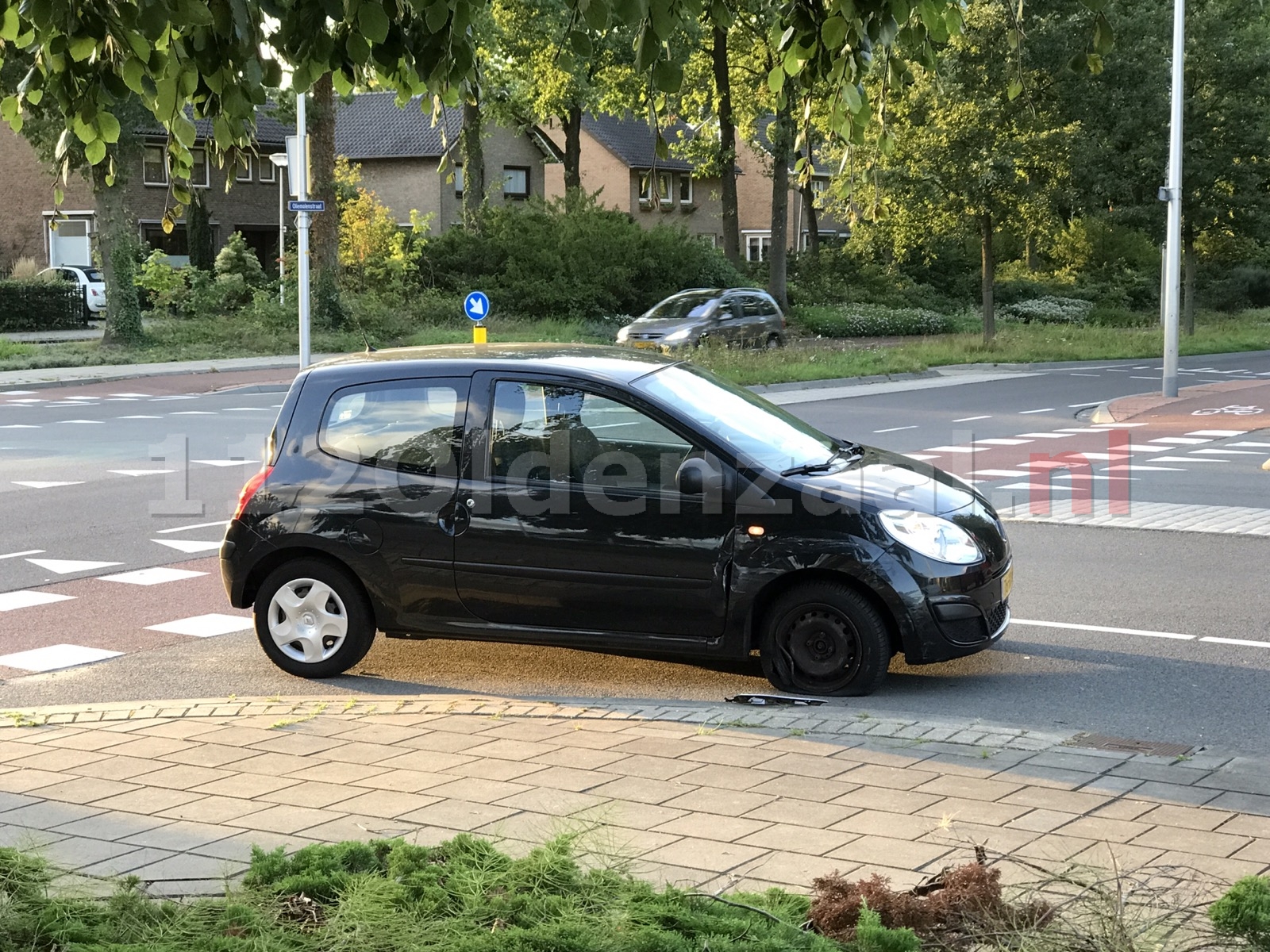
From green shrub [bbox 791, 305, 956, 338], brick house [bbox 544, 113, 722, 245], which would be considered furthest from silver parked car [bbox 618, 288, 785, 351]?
brick house [bbox 544, 113, 722, 245]

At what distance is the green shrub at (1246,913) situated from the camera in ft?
11.9

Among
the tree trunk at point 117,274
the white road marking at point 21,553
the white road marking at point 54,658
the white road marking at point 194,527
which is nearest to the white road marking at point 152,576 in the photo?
the white road marking at point 21,553

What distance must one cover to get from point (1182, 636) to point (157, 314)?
124 ft

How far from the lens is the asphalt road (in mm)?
7023

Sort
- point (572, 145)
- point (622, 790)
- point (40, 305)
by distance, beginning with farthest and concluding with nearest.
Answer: point (572, 145) → point (40, 305) → point (622, 790)

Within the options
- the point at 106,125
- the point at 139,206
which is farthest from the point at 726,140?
the point at 106,125

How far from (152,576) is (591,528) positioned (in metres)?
4.39

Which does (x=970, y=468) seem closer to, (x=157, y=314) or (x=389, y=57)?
(x=389, y=57)

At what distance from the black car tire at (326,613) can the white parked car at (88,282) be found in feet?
128

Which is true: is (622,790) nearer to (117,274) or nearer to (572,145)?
(117,274)

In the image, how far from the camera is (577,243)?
44.3 meters

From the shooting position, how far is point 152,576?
1039cm

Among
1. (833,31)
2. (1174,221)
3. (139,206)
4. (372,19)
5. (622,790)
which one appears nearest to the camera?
(372,19)

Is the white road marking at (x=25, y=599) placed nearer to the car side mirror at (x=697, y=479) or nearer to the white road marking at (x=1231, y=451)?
the car side mirror at (x=697, y=479)
